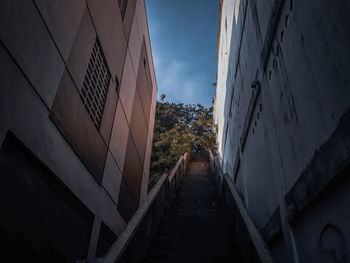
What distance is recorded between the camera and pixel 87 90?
659 cm

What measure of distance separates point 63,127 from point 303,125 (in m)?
4.33

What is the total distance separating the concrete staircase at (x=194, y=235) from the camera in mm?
4988

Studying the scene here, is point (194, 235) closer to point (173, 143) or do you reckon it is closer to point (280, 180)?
point (280, 180)

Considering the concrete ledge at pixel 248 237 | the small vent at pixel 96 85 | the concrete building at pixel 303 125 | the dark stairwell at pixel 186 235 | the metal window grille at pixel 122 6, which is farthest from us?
the metal window grille at pixel 122 6

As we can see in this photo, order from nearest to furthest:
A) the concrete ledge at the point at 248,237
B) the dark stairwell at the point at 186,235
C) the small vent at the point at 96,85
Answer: the concrete ledge at the point at 248,237 → the dark stairwell at the point at 186,235 → the small vent at the point at 96,85

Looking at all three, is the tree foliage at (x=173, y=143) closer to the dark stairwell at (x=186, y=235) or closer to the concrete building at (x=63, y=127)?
the concrete building at (x=63, y=127)

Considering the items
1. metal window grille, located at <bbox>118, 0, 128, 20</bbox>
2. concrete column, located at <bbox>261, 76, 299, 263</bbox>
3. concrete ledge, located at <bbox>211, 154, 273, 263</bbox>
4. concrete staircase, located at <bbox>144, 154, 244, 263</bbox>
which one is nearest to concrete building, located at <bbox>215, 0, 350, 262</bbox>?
concrete column, located at <bbox>261, 76, 299, 263</bbox>

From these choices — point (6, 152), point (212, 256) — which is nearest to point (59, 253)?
point (6, 152)

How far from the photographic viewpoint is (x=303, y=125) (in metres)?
3.69

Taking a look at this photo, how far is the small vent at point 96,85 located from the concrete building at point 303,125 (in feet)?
13.7

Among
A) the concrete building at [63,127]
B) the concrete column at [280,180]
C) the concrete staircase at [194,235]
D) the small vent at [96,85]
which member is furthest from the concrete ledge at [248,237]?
the small vent at [96,85]

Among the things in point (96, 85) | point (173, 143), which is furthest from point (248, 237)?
point (173, 143)

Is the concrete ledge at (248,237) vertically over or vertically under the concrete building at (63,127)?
under

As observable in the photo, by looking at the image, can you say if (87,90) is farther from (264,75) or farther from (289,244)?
(289,244)
